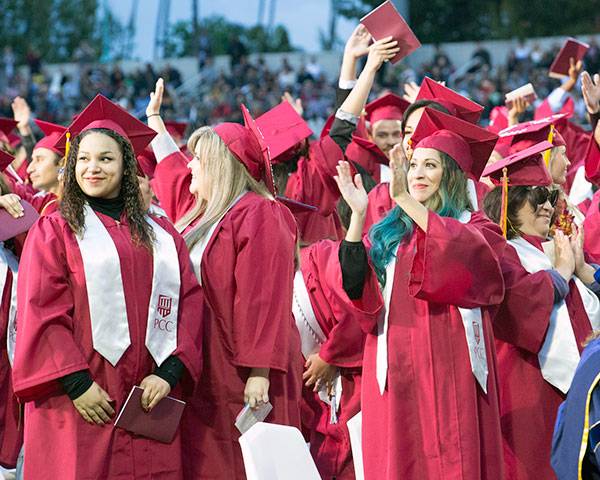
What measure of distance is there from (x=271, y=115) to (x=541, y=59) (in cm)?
1861

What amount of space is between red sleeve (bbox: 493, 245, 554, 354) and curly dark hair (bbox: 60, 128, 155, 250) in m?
1.70

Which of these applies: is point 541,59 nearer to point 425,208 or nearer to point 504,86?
point 504,86

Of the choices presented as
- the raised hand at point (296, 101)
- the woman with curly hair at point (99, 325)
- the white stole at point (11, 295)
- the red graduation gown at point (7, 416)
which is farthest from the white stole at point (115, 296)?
the raised hand at point (296, 101)

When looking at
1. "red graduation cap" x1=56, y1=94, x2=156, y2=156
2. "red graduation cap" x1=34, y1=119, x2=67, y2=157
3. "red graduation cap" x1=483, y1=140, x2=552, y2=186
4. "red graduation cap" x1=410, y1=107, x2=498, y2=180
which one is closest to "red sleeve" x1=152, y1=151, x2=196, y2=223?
"red graduation cap" x1=56, y1=94, x2=156, y2=156

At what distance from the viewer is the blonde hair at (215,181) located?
17.3 ft

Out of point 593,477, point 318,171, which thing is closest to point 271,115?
point 318,171

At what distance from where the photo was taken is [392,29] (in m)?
6.57

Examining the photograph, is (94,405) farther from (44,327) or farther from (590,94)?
(590,94)

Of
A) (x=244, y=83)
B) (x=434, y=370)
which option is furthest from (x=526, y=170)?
(x=244, y=83)

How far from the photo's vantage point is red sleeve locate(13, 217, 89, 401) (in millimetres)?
4625

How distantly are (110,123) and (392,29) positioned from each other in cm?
205

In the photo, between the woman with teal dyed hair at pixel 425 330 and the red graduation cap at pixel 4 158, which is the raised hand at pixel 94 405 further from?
the red graduation cap at pixel 4 158

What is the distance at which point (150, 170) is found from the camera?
7.91m

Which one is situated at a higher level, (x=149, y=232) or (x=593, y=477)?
(x=149, y=232)
